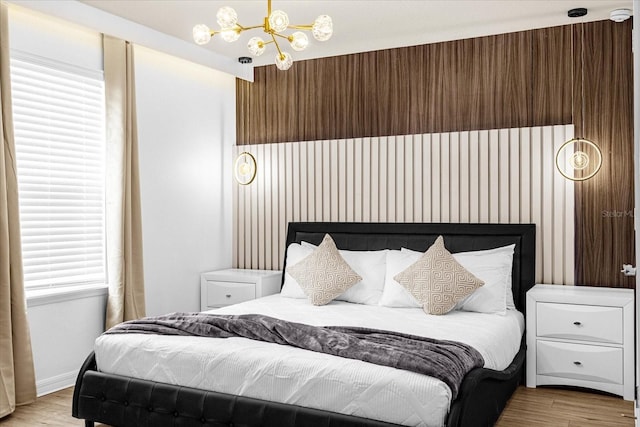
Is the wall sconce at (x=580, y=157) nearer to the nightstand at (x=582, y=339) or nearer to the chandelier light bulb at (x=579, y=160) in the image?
the chandelier light bulb at (x=579, y=160)

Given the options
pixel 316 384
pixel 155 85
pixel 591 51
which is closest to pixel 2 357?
pixel 316 384

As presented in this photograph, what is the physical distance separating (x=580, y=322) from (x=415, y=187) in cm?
163

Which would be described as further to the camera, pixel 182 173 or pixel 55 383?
pixel 182 173

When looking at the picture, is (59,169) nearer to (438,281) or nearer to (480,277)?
(438,281)

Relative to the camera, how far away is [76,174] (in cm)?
429

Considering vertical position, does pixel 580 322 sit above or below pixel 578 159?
below

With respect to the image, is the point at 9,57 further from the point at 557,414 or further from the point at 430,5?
the point at 557,414

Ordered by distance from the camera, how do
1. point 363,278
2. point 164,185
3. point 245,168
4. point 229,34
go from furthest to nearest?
point 245,168 → point 164,185 → point 363,278 → point 229,34

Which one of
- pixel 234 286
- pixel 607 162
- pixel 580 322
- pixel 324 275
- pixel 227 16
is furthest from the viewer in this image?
pixel 234 286

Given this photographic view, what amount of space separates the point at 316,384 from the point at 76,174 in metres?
2.53

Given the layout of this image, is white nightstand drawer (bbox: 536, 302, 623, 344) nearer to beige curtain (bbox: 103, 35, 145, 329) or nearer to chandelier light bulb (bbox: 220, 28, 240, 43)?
chandelier light bulb (bbox: 220, 28, 240, 43)

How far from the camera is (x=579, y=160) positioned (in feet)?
14.2

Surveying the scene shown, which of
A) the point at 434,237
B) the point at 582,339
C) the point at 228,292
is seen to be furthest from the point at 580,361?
the point at 228,292

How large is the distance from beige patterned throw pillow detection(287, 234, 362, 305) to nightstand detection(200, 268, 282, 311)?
1.74 feet
